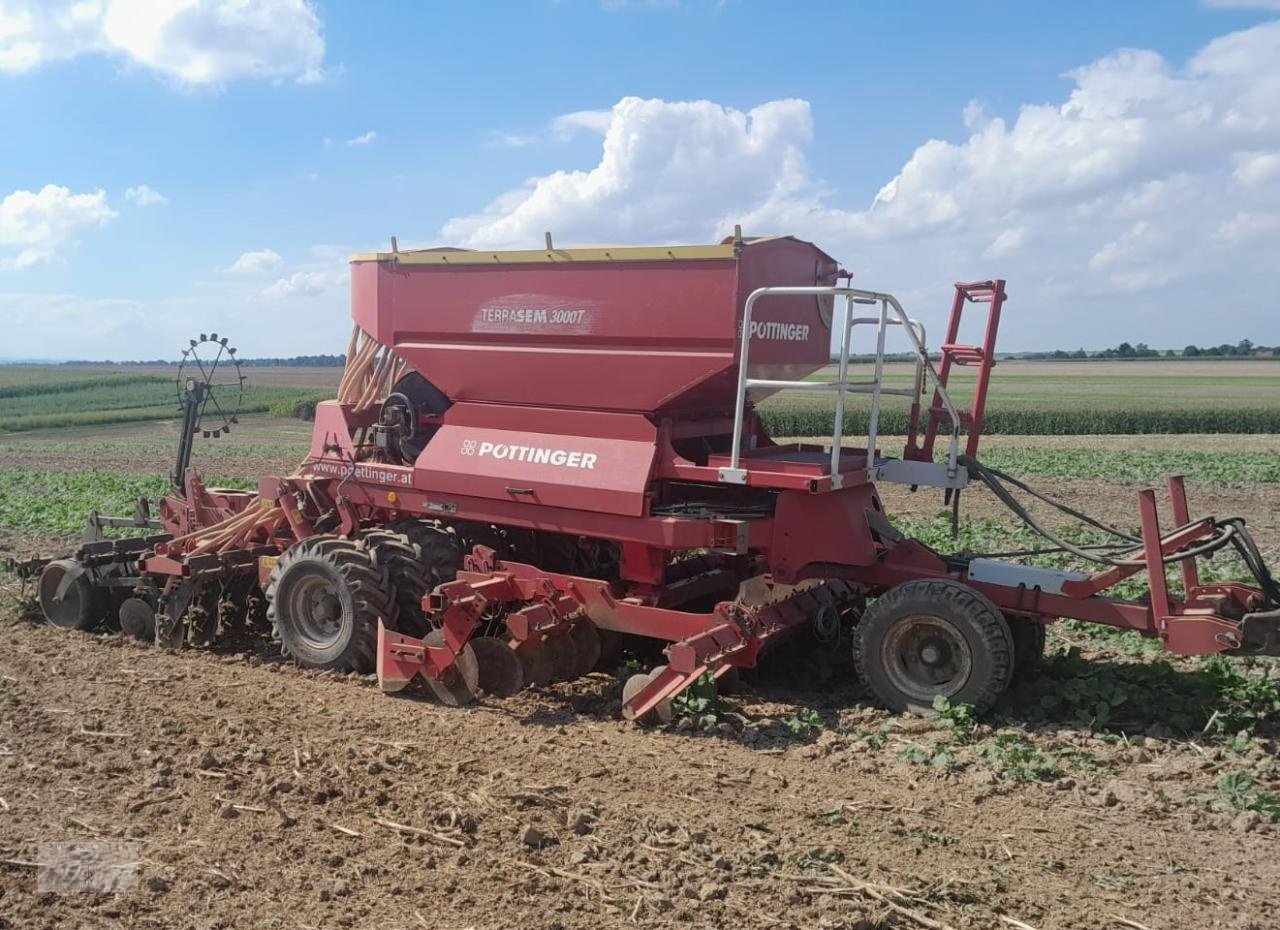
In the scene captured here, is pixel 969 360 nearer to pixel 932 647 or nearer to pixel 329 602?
pixel 932 647

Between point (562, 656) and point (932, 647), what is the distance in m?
2.43

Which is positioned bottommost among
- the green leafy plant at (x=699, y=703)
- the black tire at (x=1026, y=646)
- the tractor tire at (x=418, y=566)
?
the green leafy plant at (x=699, y=703)

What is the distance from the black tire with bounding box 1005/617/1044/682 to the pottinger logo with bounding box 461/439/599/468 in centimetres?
289

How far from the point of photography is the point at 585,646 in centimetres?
739

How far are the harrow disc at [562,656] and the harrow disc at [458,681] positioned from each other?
546mm

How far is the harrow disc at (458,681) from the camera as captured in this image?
22.4ft

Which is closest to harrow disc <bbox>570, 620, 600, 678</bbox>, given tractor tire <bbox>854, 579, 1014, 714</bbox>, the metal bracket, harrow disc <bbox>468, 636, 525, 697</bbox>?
harrow disc <bbox>468, 636, 525, 697</bbox>

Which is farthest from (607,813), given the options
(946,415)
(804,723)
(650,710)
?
(946,415)

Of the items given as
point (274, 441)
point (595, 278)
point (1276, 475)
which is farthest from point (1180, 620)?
point (274, 441)

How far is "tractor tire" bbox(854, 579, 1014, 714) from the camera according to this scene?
20.0 ft

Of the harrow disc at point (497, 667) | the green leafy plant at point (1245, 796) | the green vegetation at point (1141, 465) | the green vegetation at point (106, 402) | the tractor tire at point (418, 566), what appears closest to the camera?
the green leafy plant at point (1245, 796)

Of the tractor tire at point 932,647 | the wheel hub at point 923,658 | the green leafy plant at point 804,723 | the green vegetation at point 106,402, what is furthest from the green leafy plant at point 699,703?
the green vegetation at point 106,402

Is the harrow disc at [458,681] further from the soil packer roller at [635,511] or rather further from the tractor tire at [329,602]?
the tractor tire at [329,602]

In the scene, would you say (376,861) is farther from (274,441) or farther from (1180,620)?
(274,441)
